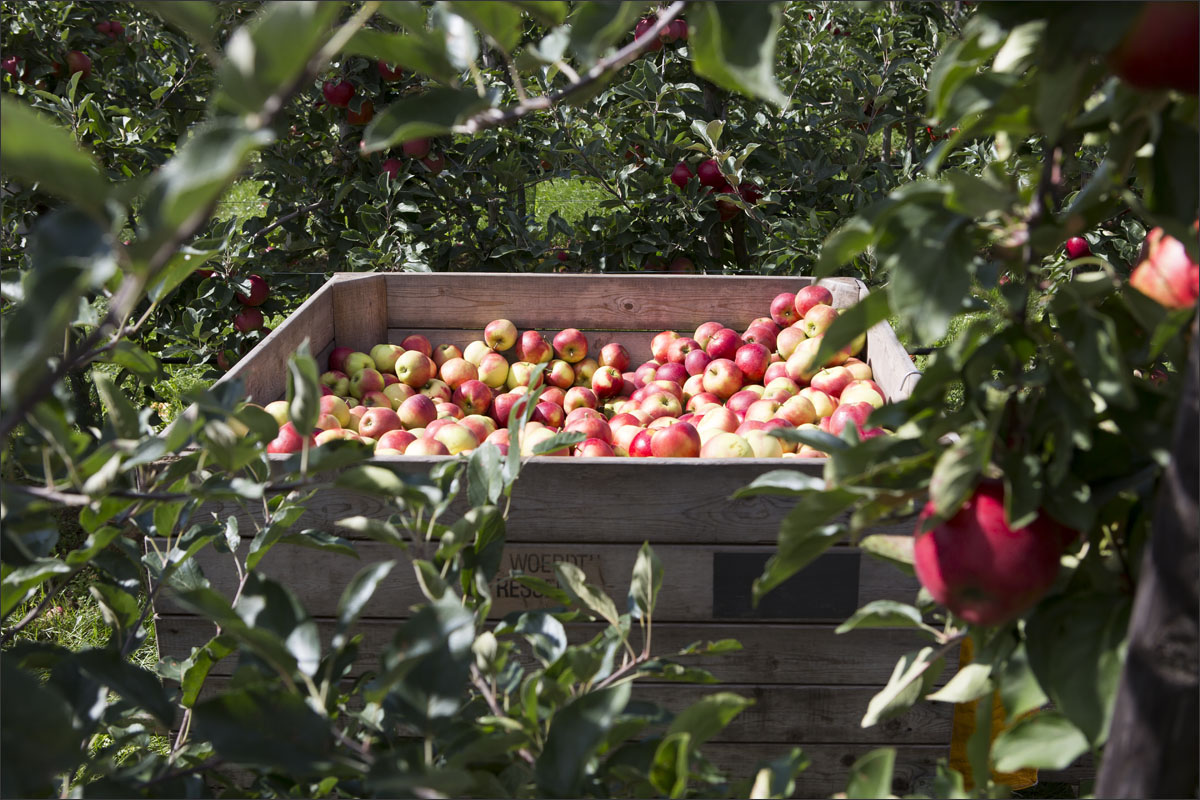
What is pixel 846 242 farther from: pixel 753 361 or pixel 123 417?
pixel 753 361

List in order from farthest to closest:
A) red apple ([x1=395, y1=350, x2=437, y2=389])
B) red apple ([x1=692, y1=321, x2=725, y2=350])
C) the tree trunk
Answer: red apple ([x1=692, y1=321, x2=725, y2=350]) → red apple ([x1=395, y1=350, x2=437, y2=389]) → the tree trunk

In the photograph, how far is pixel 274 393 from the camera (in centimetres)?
199

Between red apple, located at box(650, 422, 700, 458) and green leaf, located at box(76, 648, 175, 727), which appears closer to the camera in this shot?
green leaf, located at box(76, 648, 175, 727)

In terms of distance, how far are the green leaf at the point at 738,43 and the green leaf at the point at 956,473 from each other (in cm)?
23

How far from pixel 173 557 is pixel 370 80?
8.19 feet

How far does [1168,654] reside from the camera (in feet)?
1.60

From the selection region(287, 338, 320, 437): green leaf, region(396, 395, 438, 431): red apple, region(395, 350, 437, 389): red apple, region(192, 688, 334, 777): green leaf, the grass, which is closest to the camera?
region(192, 688, 334, 777): green leaf

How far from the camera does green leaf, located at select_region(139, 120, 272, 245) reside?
37 centimetres

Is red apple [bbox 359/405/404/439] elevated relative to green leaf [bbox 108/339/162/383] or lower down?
elevated

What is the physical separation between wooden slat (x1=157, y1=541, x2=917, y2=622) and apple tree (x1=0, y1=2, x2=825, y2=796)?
0.52 m

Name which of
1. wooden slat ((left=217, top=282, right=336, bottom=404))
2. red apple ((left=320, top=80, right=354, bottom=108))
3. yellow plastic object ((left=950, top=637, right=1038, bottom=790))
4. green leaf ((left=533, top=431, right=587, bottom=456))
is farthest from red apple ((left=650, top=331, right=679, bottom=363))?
green leaf ((left=533, top=431, right=587, bottom=456))

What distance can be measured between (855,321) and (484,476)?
426 mm

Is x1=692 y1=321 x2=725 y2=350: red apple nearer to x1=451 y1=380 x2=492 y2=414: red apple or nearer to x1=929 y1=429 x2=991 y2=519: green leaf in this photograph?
x1=451 y1=380 x2=492 y2=414: red apple

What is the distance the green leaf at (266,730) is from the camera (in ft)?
1.94
